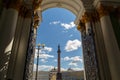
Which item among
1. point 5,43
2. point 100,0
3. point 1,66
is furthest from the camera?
point 100,0

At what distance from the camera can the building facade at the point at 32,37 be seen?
16.5 ft

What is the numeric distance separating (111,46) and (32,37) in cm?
360

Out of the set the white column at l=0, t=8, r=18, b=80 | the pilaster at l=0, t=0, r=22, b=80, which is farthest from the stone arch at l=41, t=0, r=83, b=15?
the white column at l=0, t=8, r=18, b=80

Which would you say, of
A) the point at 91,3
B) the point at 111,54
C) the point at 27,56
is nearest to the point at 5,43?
the point at 27,56

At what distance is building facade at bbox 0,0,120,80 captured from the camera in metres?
5.03

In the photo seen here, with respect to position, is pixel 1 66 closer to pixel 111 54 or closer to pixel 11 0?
pixel 11 0

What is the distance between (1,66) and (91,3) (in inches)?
220

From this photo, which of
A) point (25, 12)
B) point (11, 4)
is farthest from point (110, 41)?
point (11, 4)

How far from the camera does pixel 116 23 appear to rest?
6.60m

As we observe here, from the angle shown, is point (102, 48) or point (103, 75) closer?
point (103, 75)

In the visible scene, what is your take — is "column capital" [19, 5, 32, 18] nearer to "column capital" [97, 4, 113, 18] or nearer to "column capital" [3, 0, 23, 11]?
"column capital" [3, 0, 23, 11]

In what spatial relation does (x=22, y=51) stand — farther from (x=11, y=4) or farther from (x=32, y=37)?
(x=11, y=4)

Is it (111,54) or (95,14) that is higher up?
(95,14)

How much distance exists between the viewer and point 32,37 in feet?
21.0
